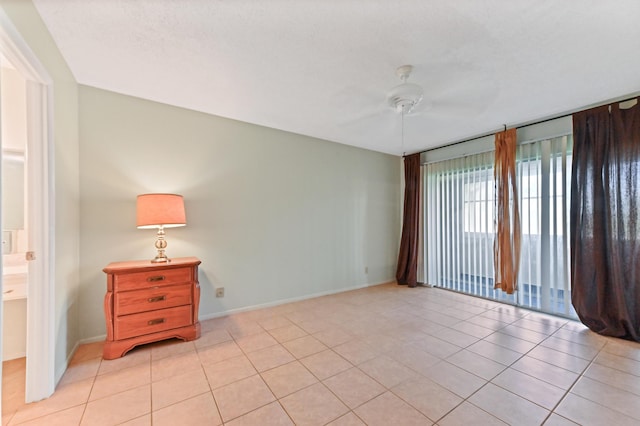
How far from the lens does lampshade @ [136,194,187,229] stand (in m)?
2.43

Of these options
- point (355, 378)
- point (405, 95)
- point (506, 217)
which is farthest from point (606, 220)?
point (355, 378)

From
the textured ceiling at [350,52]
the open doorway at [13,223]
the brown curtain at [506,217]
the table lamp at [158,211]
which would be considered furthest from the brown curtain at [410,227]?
the open doorway at [13,223]

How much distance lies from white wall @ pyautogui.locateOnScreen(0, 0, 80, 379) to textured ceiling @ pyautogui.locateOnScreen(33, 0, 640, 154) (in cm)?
14

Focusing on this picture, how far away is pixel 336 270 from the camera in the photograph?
165 inches

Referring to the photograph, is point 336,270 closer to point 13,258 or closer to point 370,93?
point 370,93

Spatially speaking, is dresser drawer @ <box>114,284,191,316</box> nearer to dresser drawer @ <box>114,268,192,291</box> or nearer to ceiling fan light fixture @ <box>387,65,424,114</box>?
dresser drawer @ <box>114,268,192,291</box>

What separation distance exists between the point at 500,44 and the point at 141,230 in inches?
140

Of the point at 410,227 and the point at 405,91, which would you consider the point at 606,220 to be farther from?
the point at 405,91

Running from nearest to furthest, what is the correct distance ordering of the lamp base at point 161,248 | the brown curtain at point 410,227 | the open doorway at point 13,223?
the open doorway at point 13,223 → the lamp base at point 161,248 → the brown curtain at point 410,227

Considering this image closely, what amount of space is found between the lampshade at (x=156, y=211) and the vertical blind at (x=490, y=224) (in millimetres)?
3885

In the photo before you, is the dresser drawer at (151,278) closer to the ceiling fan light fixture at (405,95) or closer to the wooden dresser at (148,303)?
the wooden dresser at (148,303)

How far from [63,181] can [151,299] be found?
3.90 ft

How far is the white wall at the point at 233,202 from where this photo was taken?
258cm

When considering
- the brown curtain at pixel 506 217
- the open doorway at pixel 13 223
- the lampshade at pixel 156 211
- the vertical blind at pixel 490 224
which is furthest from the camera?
the brown curtain at pixel 506 217
